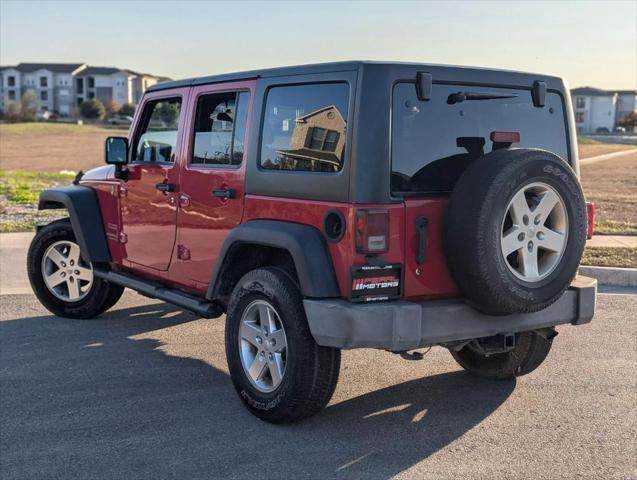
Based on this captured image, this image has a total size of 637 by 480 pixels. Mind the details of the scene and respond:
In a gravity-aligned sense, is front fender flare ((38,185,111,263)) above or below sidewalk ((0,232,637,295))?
above

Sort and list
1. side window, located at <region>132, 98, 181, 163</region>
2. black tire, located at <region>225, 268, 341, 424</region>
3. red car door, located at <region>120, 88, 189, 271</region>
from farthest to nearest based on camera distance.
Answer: side window, located at <region>132, 98, 181, 163</region>
red car door, located at <region>120, 88, 189, 271</region>
black tire, located at <region>225, 268, 341, 424</region>

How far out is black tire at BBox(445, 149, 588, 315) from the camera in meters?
3.99

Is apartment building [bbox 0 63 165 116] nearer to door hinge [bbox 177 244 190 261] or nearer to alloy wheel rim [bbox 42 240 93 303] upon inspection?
alloy wheel rim [bbox 42 240 93 303]

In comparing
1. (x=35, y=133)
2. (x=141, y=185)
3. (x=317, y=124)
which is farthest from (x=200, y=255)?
(x=35, y=133)

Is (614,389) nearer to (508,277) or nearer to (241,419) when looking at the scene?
(508,277)

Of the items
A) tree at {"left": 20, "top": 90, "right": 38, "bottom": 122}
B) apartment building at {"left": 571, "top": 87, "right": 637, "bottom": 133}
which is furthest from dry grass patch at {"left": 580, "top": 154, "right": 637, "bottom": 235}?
apartment building at {"left": 571, "top": 87, "right": 637, "bottom": 133}

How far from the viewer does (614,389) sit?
518 centimetres

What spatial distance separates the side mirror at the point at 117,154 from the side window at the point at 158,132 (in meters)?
0.09

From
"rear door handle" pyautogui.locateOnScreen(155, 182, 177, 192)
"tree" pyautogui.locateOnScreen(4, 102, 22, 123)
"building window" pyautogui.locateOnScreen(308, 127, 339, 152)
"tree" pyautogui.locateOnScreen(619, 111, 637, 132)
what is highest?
"tree" pyautogui.locateOnScreen(619, 111, 637, 132)

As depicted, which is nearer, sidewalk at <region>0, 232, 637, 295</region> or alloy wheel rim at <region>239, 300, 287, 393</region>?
alloy wheel rim at <region>239, 300, 287, 393</region>

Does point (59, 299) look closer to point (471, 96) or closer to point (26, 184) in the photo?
point (471, 96)

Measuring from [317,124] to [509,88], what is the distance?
1228mm

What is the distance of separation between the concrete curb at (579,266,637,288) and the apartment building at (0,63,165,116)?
13555 cm

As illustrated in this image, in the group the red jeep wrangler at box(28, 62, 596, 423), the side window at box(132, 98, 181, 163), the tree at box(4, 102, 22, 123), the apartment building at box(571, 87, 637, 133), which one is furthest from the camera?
the apartment building at box(571, 87, 637, 133)
